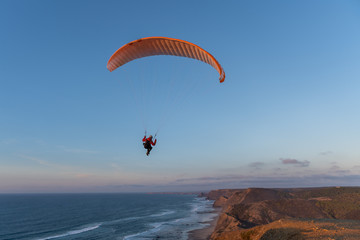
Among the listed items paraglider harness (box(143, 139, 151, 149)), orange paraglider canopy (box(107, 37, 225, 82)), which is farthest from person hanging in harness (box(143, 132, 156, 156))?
orange paraglider canopy (box(107, 37, 225, 82))

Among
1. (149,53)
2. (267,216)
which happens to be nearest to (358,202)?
(267,216)

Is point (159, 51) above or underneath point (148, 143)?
above

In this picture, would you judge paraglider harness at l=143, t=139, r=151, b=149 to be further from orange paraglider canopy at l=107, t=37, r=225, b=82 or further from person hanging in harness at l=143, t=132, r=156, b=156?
orange paraglider canopy at l=107, t=37, r=225, b=82

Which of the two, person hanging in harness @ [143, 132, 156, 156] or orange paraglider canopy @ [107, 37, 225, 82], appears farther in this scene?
person hanging in harness @ [143, 132, 156, 156]

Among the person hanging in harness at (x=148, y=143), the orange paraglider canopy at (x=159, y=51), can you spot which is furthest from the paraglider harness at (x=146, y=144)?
the orange paraglider canopy at (x=159, y=51)

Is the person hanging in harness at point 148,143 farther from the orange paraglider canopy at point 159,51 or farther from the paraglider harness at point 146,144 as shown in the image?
the orange paraglider canopy at point 159,51

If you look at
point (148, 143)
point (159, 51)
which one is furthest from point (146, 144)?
point (159, 51)

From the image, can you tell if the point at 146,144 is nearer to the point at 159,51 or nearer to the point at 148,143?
the point at 148,143

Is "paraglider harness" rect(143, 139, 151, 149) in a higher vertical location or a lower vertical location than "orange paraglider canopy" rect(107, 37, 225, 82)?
lower
